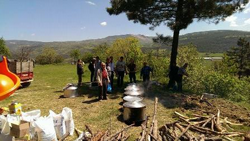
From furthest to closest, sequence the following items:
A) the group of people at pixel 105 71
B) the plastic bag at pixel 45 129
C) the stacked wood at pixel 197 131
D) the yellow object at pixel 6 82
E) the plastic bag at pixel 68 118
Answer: the group of people at pixel 105 71 < the plastic bag at pixel 68 118 < the stacked wood at pixel 197 131 < the plastic bag at pixel 45 129 < the yellow object at pixel 6 82

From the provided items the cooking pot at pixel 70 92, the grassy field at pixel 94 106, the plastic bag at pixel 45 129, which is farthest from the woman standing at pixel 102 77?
the plastic bag at pixel 45 129

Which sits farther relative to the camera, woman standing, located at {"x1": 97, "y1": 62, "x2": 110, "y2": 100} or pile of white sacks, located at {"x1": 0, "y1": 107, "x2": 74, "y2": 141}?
woman standing, located at {"x1": 97, "y1": 62, "x2": 110, "y2": 100}

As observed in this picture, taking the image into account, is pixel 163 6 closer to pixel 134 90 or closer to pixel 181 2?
pixel 181 2

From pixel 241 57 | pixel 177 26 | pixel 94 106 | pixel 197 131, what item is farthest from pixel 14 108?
pixel 241 57

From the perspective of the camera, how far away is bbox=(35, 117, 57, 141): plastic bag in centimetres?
482

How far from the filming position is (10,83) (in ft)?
12.3

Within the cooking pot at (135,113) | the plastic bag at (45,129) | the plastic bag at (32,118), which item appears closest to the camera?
the plastic bag at (45,129)

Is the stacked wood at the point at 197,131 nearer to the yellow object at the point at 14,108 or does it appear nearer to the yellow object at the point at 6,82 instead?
the yellow object at the point at 6,82

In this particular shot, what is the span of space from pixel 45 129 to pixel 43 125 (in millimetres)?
113

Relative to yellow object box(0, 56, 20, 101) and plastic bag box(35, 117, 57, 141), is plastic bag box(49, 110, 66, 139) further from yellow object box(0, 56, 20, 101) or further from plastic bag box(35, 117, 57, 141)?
yellow object box(0, 56, 20, 101)

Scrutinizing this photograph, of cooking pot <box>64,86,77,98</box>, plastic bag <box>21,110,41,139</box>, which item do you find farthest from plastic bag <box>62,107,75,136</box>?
cooking pot <box>64,86,77,98</box>

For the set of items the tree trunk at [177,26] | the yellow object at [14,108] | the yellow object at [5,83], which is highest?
the tree trunk at [177,26]

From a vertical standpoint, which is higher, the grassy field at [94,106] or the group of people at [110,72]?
the group of people at [110,72]

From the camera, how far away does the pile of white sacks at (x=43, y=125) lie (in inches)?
177
